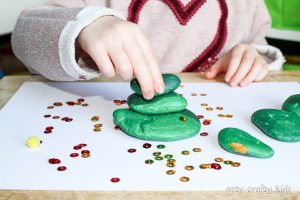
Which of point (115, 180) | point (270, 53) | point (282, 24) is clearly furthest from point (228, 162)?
point (282, 24)

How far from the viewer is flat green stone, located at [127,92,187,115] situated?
0.48m

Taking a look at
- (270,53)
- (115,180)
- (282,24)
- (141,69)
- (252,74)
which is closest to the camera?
(115,180)

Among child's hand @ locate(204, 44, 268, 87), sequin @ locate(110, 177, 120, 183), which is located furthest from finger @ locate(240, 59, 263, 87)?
sequin @ locate(110, 177, 120, 183)

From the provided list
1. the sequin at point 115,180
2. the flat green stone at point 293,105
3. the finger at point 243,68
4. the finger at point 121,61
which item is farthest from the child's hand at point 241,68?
the sequin at point 115,180

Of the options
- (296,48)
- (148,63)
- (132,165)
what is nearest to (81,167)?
(132,165)

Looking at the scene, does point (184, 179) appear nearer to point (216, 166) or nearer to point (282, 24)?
point (216, 166)

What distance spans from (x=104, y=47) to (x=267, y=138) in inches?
8.6

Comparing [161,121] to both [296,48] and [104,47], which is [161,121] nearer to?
[104,47]

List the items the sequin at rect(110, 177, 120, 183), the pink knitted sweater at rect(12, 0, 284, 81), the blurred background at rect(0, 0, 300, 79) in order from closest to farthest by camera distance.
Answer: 1. the sequin at rect(110, 177, 120, 183)
2. the pink knitted sweater at rect(12, 0, 284, 81)
3. the blurred background at rect(0, 0, 300, 79)

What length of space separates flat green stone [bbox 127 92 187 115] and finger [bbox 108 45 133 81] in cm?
4

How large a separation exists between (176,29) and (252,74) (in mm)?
231

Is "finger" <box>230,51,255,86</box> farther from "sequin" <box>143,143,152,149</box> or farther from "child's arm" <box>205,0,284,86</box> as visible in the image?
"sequin" <box>143,143,152,149</box>

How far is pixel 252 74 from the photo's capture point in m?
0.66

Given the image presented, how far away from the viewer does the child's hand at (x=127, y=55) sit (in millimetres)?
477
